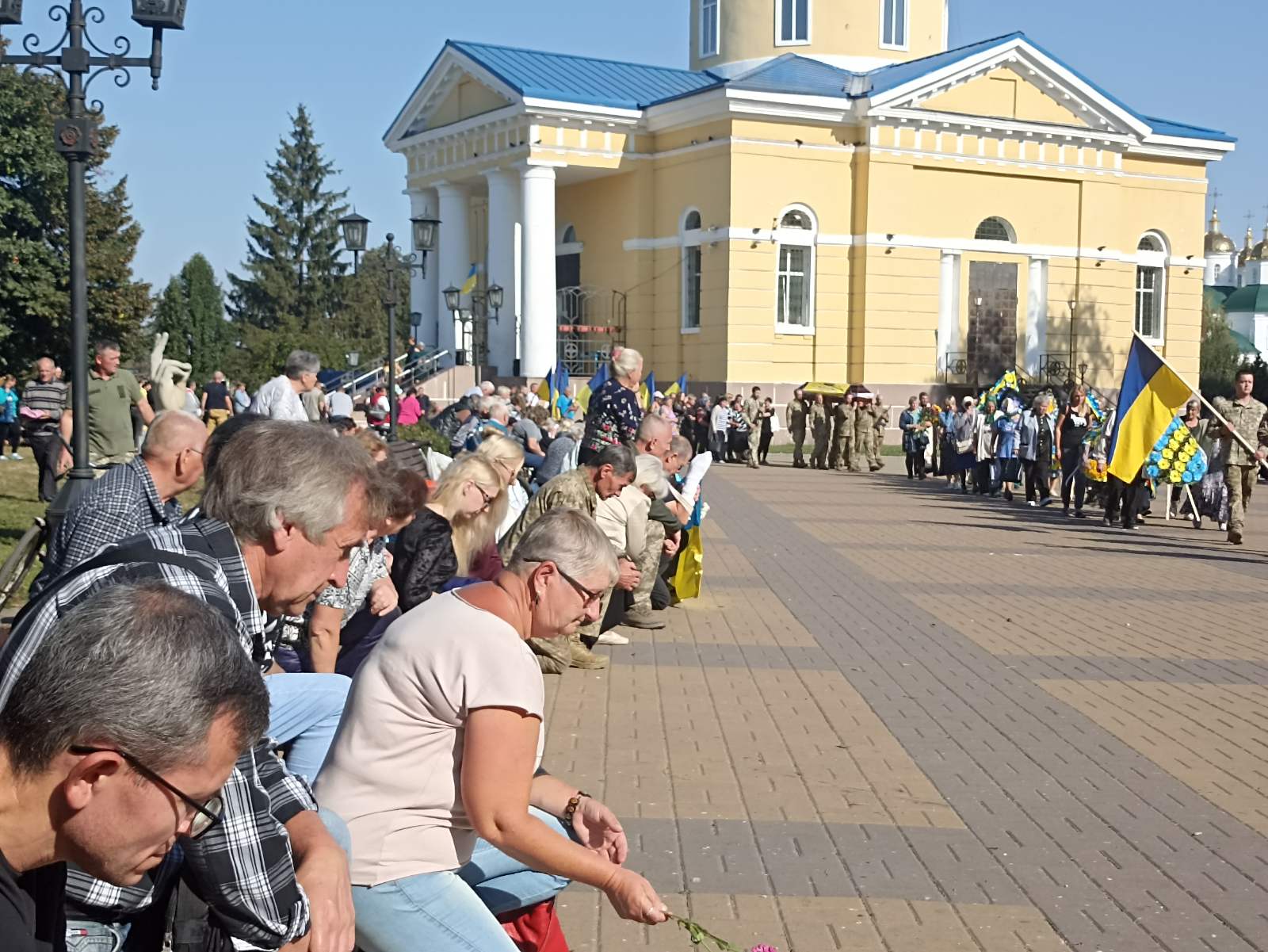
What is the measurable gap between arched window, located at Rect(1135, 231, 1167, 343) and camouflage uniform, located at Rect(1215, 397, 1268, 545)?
31.3 m

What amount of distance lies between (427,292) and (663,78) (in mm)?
10615

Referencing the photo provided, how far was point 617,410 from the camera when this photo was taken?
12250mm

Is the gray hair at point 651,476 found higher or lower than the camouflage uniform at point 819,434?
higher

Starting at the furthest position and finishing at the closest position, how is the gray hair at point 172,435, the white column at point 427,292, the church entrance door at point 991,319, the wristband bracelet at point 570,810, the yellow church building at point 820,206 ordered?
1. the white column at point 427,292
2. the church entrance door at point 991,319
3. the yellow church building at point 820,206
4. the gray hair at point 172,435
5. the wristband bracelet at point 570,810

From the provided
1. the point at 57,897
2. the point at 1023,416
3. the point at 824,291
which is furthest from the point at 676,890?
the point at 824,291

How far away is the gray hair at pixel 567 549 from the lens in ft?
12.6

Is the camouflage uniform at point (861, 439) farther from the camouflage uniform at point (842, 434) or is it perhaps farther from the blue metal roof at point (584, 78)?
the blue metal roof at point (584, 78)

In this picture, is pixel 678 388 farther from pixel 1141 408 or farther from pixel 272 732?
pixel 272 732

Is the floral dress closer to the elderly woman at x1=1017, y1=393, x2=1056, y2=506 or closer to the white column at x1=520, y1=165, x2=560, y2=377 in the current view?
the elderly woman at x1=1017, y1=393, x2=1056, y2=506

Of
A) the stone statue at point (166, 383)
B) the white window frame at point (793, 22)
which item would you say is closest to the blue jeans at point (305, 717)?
the stone statue at point (166, 383)

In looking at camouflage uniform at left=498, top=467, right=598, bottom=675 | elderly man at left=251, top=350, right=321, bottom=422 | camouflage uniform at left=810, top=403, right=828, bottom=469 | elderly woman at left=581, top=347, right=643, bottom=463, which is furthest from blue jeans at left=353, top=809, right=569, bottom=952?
camouflage uniform at left=810, top=403, right=828, bottom=469

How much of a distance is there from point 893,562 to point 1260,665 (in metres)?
6.03

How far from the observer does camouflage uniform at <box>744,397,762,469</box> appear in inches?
1393

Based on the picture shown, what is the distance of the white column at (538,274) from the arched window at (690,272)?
382 cm
